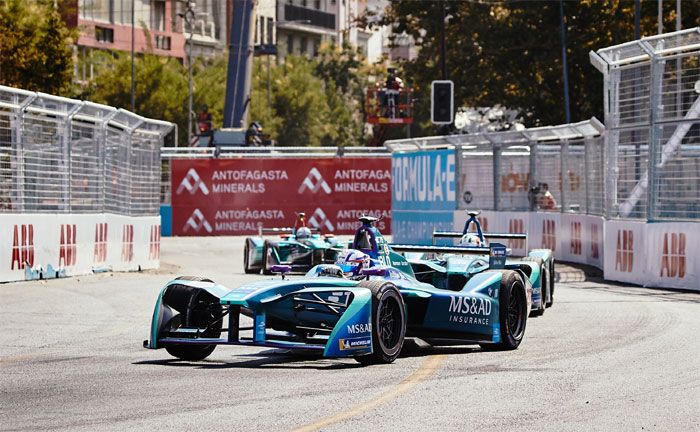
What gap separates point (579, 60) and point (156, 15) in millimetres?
41092

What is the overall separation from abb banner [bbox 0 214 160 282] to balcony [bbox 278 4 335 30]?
74.6m

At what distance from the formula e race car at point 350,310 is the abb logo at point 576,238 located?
14906mm

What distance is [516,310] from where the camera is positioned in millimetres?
13344

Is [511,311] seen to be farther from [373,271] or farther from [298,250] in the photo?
[298,250]

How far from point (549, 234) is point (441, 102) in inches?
246

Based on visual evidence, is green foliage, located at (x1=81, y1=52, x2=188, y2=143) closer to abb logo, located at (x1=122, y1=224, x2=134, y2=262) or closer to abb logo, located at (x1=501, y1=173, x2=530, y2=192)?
abb logo, located at (x1=501, y1=173, x2=530, y2=192)

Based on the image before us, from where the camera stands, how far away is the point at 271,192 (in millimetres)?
48188

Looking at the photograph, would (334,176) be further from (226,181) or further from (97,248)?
(97,248)

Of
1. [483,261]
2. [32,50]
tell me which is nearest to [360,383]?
[483,261]

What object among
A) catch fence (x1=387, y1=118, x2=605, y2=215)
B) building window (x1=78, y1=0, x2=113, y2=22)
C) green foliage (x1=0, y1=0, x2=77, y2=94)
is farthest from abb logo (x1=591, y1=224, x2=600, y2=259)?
building window (x1=78, y1=0, x2=113, y2=22)

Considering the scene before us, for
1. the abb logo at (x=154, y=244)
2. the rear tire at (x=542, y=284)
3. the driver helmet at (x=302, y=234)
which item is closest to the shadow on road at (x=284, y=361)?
the rear tire at (x=542, y=284)

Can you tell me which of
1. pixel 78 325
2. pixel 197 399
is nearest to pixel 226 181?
pixel 78 325

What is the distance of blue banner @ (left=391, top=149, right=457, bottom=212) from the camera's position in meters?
34.8

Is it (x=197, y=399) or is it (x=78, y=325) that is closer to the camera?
(x=197, y=399)
